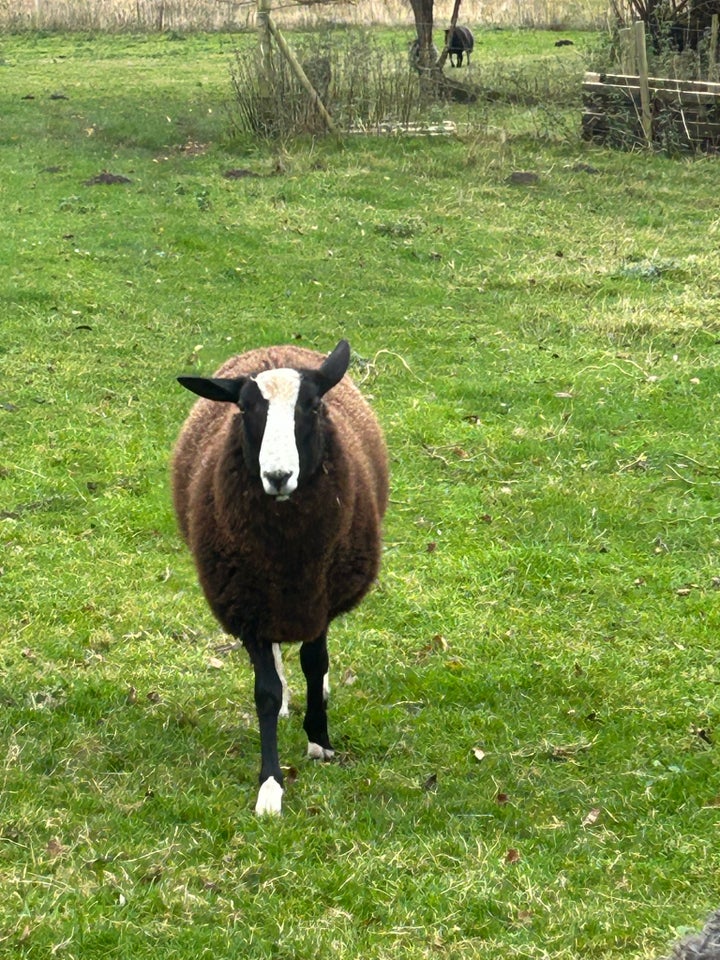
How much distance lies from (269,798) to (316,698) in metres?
0.55

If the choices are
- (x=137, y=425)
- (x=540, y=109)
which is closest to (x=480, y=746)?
(x=137, y=425)

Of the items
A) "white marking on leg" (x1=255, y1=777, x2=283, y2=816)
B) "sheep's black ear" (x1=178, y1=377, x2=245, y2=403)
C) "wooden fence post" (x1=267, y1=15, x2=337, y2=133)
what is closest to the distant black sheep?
"wooden fence post" (x1=267, y1=15, x2=337, y2=133)

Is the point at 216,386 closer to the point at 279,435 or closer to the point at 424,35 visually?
the point at 279,435

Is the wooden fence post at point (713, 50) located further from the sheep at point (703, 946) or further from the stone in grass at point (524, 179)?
the sheep at point (703, 946)

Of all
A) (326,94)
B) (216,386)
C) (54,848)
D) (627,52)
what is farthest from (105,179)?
(54,848)

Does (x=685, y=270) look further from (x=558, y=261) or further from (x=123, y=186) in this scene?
(x=123, y=186)

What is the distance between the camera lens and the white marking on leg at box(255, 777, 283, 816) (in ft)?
16.5

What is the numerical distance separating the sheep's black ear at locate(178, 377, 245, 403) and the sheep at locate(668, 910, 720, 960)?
262 centimetres

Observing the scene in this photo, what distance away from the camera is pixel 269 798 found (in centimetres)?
508

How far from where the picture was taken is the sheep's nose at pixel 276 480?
4820 mm

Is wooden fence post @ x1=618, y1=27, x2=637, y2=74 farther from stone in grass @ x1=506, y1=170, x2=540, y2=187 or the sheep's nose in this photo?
the sheep's nose

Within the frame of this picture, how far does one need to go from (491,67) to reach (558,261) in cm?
1422

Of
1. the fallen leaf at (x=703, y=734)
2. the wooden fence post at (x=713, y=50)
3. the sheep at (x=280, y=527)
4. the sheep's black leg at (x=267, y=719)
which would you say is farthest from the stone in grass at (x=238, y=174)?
the fallen leaf at (x=703, y=734)

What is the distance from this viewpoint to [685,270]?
1301 centimetres
